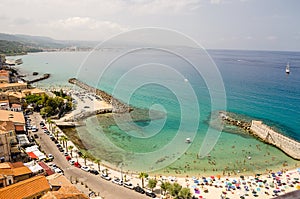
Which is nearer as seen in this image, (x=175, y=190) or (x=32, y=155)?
(x=175, y=190)

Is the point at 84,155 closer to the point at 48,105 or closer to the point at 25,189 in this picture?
the point at 25,189

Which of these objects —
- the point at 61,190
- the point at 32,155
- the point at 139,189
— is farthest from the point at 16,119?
the point at 139,189

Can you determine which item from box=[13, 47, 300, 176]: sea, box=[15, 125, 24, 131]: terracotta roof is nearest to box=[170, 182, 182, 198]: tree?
box=[13, 47, 300, 176]: sea

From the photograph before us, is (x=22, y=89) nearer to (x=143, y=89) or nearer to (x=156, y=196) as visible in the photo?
(x=143, y=89)

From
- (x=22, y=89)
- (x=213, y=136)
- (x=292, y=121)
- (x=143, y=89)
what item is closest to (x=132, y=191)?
(x=213, y=136)

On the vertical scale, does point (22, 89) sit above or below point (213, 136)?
above

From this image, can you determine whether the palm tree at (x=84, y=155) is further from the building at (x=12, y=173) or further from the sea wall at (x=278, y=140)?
the sea wall at (x=278, y=140)
